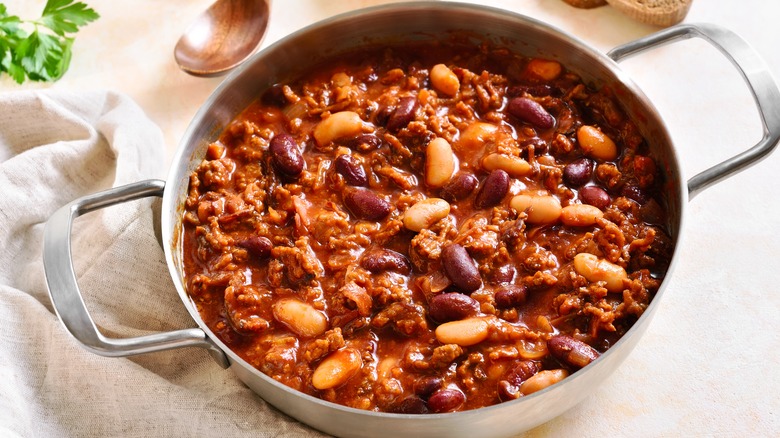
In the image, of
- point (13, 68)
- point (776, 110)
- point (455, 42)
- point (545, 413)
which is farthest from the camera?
point (13, 68)

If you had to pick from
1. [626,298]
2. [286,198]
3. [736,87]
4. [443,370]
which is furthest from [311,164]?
[736,87]

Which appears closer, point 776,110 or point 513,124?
point 776,110

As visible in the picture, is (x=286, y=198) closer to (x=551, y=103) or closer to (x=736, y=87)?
(x=551, y=103)

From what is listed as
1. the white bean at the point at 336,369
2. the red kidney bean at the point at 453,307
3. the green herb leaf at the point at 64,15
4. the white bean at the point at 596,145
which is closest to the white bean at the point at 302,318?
the white bean at the point at 336,369

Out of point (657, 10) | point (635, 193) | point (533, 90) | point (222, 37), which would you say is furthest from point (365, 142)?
point (657, 10)

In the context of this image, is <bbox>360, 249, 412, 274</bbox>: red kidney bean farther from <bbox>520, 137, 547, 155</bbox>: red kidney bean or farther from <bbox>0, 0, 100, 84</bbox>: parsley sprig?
<bbox>0, 0, 100, 84</bbox>: parsley sprig

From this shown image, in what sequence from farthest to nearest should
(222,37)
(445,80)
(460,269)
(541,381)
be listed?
1. (222,37)
2. (445,80)
3. (460,269)
4. (541,381)

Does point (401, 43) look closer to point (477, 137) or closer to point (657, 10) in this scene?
point (477, 137)

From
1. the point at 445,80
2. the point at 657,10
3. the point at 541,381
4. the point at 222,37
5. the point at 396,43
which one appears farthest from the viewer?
the point at 222,37
